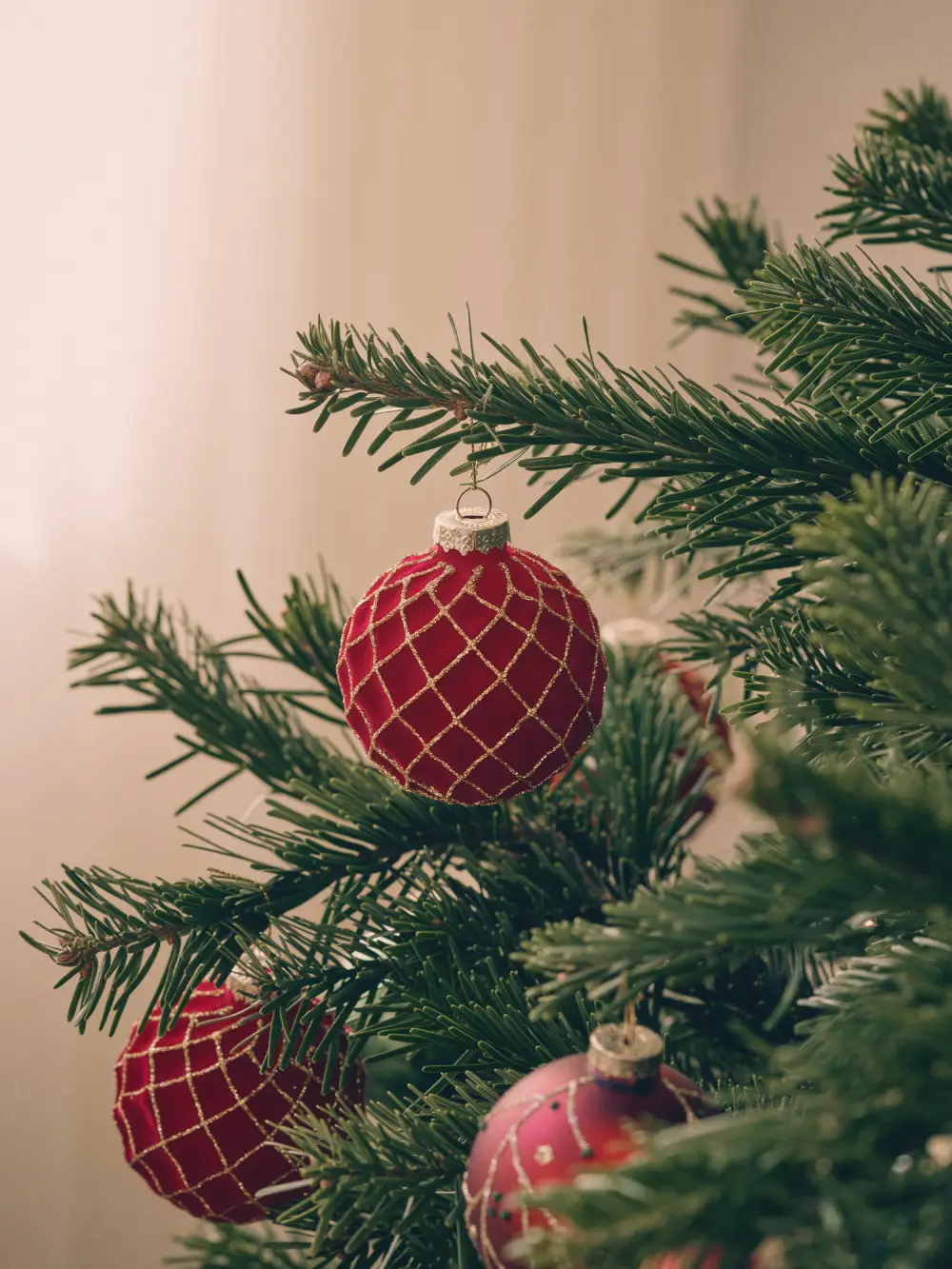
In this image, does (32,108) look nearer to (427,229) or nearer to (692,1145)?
(427,229)

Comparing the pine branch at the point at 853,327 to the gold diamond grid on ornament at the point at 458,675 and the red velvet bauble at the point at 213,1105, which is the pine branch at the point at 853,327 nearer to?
the gold diamond grid on ornament at the point at 458,675

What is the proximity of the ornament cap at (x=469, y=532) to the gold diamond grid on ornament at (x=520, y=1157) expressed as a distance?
198 mm

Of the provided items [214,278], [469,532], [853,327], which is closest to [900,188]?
[853,327]

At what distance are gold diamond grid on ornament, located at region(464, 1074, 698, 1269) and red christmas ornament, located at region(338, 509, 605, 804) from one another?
13 cm

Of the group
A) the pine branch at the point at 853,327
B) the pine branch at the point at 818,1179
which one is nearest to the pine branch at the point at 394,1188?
the pine branch at the point at 818,1179

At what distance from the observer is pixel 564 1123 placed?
0.32 metres

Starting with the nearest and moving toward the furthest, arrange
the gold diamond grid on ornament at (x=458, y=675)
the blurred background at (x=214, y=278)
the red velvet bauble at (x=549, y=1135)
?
1. the red velvet bauble at (x=549, y=1135)
2. the gold diamond grid on ornament at (x=458, y=675)
3. the blurred background at (x=214, y=278)

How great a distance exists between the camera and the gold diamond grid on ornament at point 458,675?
0.42 meters

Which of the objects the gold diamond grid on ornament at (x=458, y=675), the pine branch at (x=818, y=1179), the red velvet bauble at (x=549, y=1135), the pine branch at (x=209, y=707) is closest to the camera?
the pine branch at (x=818, y=1179)

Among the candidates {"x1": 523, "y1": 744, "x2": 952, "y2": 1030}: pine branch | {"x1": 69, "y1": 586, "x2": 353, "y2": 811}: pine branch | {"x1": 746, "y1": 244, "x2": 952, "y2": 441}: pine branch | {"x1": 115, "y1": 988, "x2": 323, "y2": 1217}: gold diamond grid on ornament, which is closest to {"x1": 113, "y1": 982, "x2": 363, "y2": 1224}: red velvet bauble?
{"x1": 115, "y1": 988, "x2": 323, "y2": 1217}: gold diamond grid on ornament

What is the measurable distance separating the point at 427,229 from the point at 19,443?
51 cm

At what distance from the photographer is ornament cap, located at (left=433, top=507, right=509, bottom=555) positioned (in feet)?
1.44

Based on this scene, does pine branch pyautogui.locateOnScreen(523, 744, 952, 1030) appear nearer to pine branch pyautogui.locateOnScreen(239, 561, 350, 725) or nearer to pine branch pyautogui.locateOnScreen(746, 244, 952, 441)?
pine branch pyautogui.locateOnScreen(746, 244, 952, 441)

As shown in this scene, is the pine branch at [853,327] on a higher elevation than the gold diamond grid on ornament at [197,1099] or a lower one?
higher
